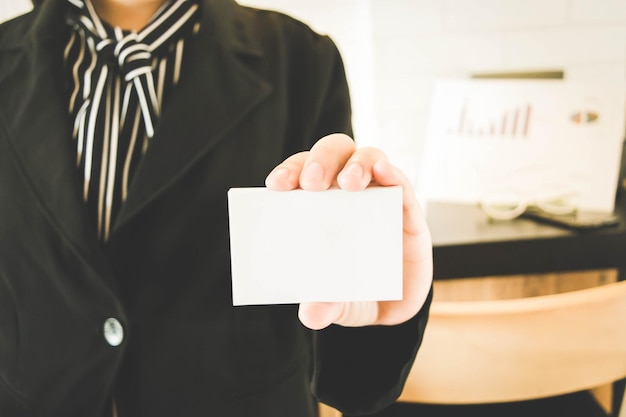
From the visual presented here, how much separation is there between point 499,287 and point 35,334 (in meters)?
0.70

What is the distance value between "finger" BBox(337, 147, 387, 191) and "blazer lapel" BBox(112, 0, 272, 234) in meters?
0.23

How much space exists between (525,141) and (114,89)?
2.52 ft

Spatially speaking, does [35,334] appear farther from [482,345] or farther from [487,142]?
[487,142]

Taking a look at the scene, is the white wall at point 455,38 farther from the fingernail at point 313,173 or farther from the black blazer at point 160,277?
the fingernail at point 313,173

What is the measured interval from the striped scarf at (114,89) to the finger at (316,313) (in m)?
0.27

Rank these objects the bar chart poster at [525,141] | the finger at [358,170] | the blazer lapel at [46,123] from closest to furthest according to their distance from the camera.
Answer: the finger at [358,170]
the blazer lapel at [46,123]
the bar chart poster at [525,141]

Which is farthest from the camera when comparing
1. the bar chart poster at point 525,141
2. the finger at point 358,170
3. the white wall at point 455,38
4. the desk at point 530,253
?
the white wall at point 455,38

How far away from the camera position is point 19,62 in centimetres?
62

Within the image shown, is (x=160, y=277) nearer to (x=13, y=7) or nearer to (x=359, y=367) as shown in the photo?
(x=359, y=367)

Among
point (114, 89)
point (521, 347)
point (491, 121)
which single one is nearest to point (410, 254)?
point (521, 347)

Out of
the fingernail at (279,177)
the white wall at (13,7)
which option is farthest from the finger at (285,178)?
the white wall at (13,7)

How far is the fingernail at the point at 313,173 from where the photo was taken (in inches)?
15.5

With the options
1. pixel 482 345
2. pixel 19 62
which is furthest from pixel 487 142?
pixel 19 62

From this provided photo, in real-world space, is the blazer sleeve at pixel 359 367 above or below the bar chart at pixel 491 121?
below
